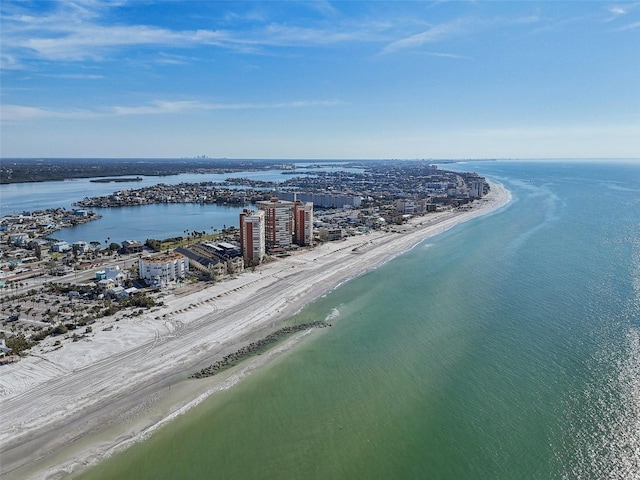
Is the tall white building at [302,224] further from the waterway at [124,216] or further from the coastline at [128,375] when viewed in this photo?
the waterway at [124,216]

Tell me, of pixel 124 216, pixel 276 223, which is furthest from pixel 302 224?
pixel 124 216

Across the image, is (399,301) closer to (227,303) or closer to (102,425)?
(227,303)

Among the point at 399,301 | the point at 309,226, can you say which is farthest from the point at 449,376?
the point at 309,226

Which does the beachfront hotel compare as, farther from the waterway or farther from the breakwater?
the breakwater

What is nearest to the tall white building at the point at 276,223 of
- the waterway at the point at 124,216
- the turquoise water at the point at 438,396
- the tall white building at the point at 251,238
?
the tall white building at the point at 251,238

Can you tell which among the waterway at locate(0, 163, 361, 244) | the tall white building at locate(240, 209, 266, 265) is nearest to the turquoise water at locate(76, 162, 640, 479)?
the tall white building at locate(240, 209, 266, 265)

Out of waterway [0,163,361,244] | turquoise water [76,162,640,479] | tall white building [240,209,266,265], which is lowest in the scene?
turquoise water [76,162,640,479]

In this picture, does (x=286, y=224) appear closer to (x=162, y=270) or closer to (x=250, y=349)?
(x=162, y=270)
